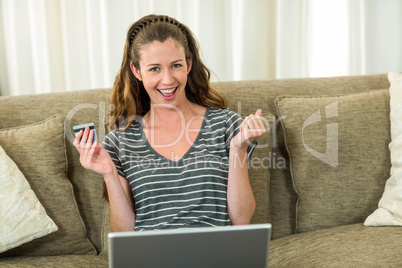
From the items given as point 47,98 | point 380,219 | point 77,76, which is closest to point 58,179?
point 47,98

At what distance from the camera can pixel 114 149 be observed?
1.63 metres

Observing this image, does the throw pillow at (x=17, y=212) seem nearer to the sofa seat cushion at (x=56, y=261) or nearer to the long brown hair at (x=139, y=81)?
the sofa seat cushion at (x=56, y=261)

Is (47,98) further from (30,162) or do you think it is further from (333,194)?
(333,194)

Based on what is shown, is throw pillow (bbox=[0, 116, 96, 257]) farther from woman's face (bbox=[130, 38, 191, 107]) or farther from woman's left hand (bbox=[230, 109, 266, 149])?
woman's left hand (bbox=[230, 109, 266, 149])

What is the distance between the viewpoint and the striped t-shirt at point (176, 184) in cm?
154

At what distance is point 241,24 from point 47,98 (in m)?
1.08

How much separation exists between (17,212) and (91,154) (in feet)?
1.04

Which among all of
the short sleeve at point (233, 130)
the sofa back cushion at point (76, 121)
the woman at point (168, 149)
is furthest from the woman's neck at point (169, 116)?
the sofa back cushion at point (76, 121)

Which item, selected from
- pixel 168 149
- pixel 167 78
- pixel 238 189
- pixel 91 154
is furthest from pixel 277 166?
pixel 91 154

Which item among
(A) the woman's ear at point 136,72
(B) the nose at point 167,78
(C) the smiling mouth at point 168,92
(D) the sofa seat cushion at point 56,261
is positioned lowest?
(D) the sofa seat cushion at point 56,261

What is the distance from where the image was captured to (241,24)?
2461 mm

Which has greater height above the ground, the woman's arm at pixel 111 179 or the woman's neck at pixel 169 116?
the woman's neck at pixel 169 116

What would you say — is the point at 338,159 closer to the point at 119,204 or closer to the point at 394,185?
the point at 394,185

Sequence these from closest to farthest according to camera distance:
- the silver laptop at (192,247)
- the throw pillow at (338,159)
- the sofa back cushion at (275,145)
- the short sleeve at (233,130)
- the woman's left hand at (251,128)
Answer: the silver laptop at (192,247) < the woman's left hand at (251,128) < the short sleeve at (233,130) < the throw pillow at (338,159) < the sofa back cushion at (275,145)
